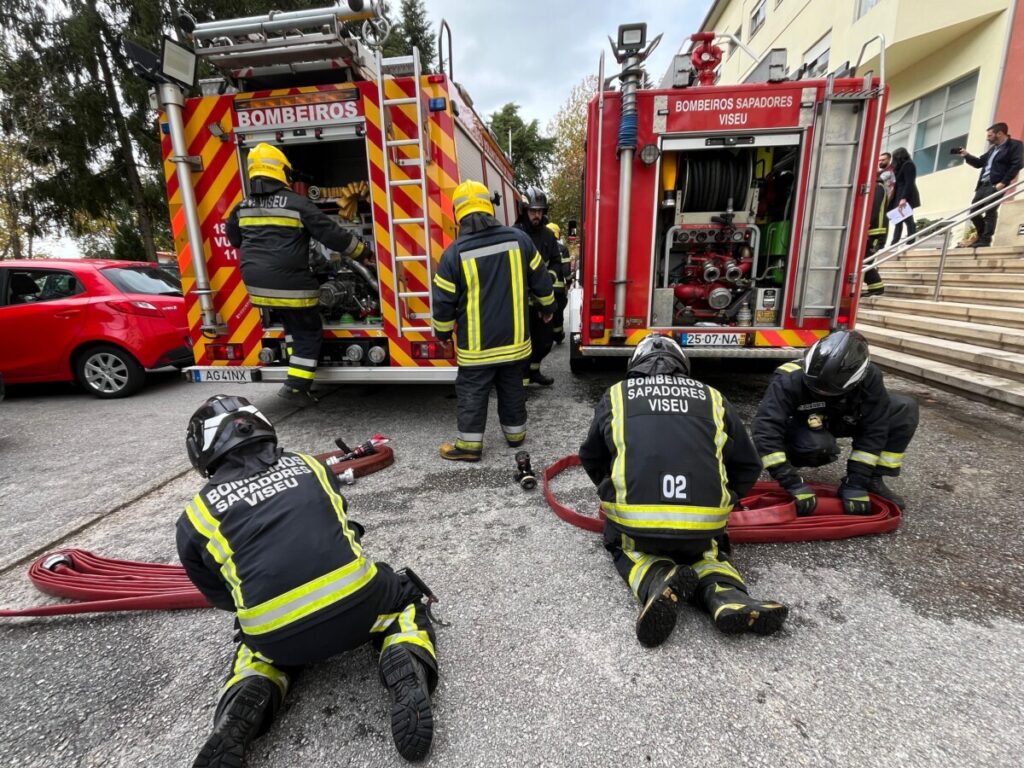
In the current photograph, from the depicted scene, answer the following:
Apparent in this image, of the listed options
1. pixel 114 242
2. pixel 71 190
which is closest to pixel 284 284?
pixel 71 190

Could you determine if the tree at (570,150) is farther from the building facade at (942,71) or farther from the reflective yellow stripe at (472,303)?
the reflective yellow stripe at (472,303)

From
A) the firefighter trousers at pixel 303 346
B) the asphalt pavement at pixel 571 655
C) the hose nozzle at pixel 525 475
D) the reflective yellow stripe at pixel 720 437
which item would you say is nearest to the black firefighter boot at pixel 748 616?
the asphalt pavement at pixel 571 655

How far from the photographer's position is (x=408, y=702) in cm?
141

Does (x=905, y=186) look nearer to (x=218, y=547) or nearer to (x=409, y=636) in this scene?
(x=409, y=636)

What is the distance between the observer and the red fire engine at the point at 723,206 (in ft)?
12.4

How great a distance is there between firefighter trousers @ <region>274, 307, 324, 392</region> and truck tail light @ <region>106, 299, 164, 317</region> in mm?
2668

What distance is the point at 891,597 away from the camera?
2035 mm

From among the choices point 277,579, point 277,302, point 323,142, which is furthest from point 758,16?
point 277,579

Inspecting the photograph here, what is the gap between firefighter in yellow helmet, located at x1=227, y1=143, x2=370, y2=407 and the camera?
3.61 m

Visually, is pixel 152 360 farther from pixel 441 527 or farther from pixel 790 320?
pixel 790 320

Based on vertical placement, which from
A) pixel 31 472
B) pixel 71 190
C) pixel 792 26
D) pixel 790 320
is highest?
pixel 792 26

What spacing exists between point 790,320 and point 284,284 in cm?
411

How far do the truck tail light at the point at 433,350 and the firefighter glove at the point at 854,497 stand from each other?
2756 millimetres

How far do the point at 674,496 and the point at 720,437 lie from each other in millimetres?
323
